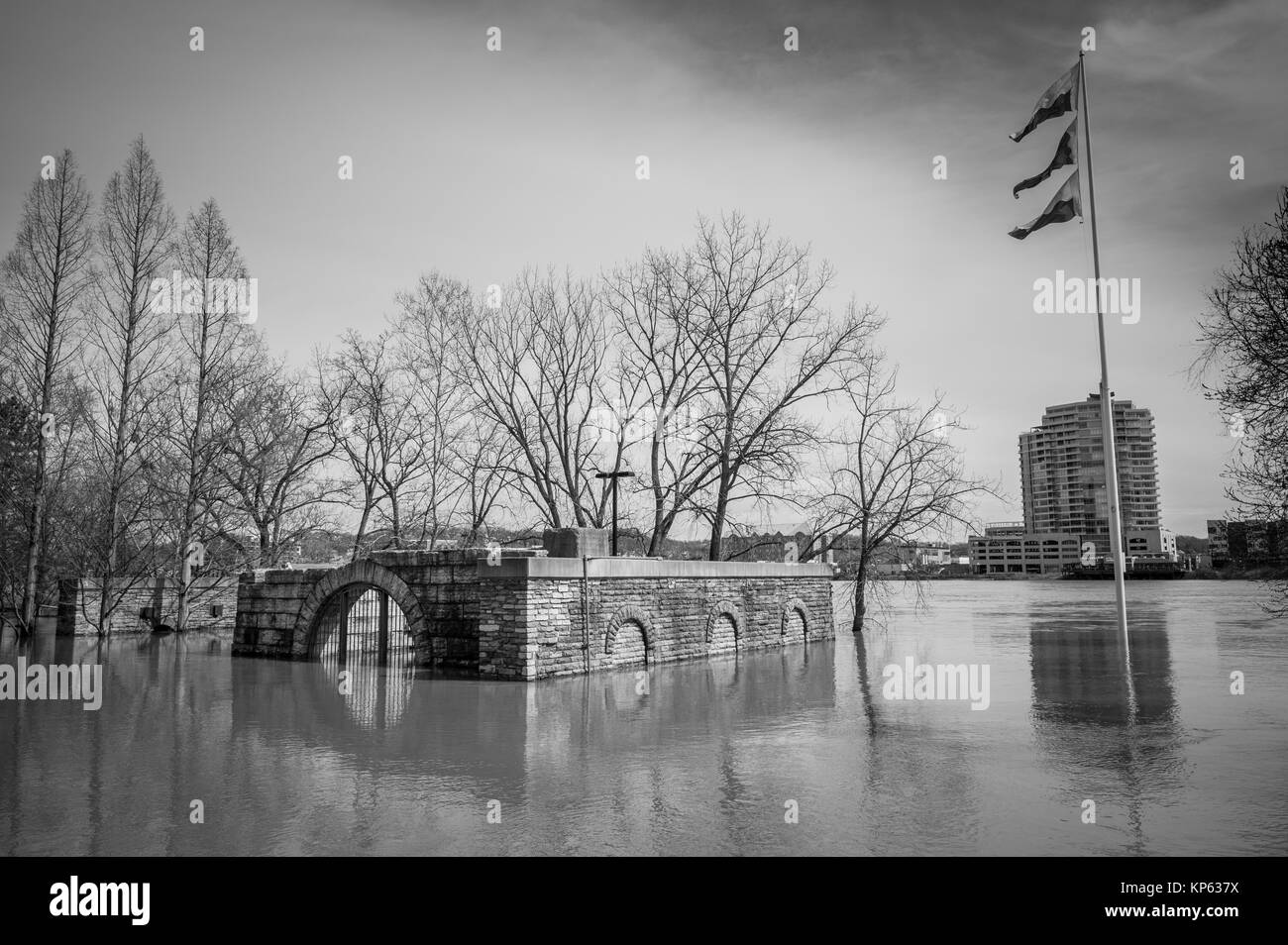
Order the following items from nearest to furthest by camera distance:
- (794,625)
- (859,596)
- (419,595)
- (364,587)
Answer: (419,595) → (364,587) → (794,625) → (859,596)

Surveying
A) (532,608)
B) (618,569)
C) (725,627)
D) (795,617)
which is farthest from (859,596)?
(532,608)

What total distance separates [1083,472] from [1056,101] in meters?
115

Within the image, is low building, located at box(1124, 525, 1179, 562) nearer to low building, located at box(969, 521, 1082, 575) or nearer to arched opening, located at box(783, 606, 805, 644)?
low building, located at box(969, 521, 1082, 575)

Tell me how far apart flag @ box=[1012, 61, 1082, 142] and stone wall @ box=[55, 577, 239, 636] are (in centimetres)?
2686

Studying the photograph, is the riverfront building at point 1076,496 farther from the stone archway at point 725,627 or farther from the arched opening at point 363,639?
the arched opening at point 363,639

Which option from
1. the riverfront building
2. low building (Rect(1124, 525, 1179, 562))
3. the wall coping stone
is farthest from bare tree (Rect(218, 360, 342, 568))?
low building (Rect(1124, 525, 1179, 562))

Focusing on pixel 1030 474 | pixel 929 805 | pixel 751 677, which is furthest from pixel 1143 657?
pixel 1030 474

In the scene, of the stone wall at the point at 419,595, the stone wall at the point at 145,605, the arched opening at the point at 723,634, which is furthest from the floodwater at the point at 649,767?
the stone wall at the point at 145,605

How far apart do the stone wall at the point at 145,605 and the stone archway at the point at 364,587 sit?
33.2ft

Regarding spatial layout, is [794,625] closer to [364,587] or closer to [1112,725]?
[364,587]

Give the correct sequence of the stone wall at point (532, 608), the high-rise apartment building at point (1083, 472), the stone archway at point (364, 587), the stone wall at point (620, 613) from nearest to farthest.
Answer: the stone wall at point (620, 613), the stone wall at point (532, 608), the stone archway at point (364, 587), the high-rise apartment building at point (1083, 472)

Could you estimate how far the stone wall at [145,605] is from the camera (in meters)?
26.6

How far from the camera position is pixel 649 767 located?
336 inches

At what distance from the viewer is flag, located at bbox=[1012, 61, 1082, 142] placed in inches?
623
